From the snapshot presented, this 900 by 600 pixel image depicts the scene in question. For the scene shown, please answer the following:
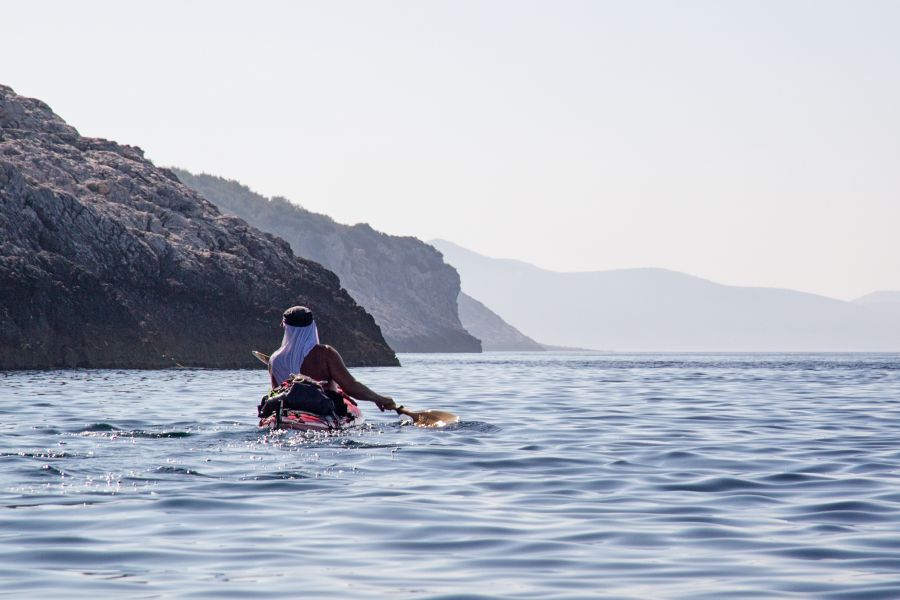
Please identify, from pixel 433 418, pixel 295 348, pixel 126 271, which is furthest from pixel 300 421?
pixel 126 271

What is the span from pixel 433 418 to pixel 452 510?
411 inches

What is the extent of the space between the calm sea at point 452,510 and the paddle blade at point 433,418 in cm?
53

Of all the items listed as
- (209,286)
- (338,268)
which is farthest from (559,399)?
(338,268)

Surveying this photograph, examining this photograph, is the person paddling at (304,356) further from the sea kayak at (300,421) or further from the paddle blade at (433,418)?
the paddle blade at (433,418)

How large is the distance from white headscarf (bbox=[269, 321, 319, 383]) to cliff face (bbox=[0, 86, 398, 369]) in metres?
37.7

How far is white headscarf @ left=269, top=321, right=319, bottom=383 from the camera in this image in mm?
20328

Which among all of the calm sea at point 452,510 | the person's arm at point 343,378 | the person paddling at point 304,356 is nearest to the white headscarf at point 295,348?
the person paddling at point 304,356

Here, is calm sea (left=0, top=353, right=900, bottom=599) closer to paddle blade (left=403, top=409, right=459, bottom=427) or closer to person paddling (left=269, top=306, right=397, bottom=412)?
paddle blade (left=403, top=409, right=459, bottom=427)

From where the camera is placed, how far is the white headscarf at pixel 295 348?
20.3 meters

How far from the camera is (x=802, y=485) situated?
13742 millimetres

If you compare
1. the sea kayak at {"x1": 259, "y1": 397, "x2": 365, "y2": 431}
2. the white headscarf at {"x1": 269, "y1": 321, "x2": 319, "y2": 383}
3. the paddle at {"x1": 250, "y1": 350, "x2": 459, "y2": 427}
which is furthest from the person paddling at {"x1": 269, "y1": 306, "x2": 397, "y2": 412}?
the paddle at {"x1": 250, "y1": 350, "x2": 459, "y2": 427}

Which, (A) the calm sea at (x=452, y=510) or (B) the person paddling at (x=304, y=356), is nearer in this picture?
(A) the calm sea at (x=452, y=510)

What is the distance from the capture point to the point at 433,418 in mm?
22016

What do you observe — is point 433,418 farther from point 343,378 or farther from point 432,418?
point 343,378
